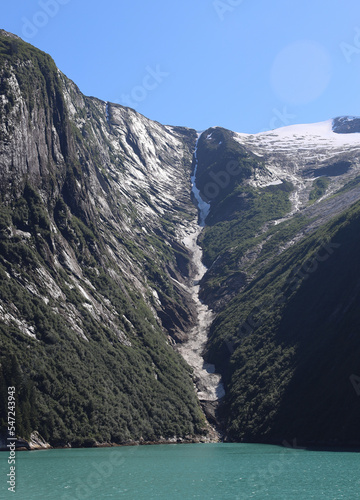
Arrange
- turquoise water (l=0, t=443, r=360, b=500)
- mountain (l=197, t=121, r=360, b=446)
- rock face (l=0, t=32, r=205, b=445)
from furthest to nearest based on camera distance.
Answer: rock face (l=0, t=32, r=205, b=445), mountain (l=197, t=121, r=360, b=446), turquoise water (l=0, t=443, r=360, b=500)

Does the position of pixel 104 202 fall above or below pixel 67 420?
above

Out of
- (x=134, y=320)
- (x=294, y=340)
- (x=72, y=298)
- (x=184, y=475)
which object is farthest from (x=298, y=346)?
(x=184, y=475)

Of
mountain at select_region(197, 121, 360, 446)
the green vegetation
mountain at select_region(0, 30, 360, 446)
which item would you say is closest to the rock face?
mountain at select_region(0, 30, 360, 446)

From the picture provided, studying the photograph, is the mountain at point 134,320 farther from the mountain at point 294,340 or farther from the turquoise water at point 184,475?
the turquoise water at point 184,475

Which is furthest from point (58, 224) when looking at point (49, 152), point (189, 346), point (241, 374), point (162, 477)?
point (162, 477)

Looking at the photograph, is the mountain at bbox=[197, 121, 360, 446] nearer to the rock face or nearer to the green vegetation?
the green vegetation

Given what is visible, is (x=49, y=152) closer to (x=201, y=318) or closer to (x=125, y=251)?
(x=125, y=251)

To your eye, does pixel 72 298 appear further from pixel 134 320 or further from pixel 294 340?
pixel 294 340
